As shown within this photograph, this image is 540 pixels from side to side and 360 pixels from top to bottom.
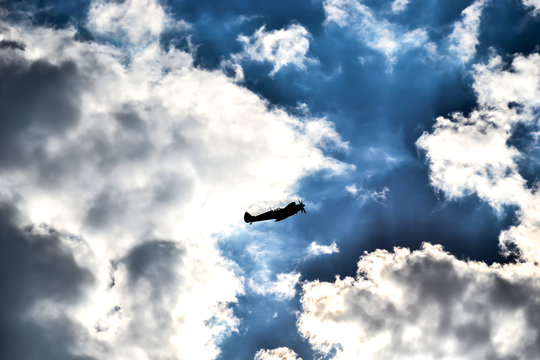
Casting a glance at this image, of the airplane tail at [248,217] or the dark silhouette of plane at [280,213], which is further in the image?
the airplane tail at [248,217]

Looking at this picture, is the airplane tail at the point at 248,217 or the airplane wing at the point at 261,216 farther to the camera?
the airplane tail at the point at 248,217

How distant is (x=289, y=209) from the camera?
12888 cm

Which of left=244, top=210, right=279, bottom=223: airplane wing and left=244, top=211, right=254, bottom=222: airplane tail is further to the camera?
left=244, top=211, right=254, bottom=222: airplane tail

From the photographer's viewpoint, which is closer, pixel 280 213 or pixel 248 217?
pixel 280 213

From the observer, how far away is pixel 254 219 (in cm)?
14100

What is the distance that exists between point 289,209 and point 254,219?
16.8 metres

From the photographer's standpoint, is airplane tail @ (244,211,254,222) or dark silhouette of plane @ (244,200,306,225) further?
airplane tail @ (244,211,254,222)

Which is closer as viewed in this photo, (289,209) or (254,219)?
(289,209)

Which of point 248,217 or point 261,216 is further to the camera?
point 248,217

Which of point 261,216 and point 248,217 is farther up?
point 248,217
